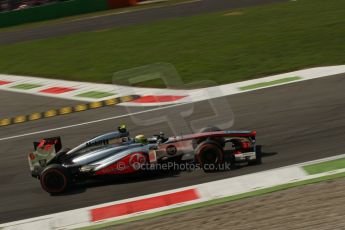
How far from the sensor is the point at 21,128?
15164mm

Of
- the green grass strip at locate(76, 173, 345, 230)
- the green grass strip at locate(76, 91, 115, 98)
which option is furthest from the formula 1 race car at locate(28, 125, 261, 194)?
the green grass strip at locate(76, 91, 115, 98)

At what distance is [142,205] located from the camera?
31.2 feet

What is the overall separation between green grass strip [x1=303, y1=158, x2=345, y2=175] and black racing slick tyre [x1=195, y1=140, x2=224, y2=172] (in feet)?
4.61

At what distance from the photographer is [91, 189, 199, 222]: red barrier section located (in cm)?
934

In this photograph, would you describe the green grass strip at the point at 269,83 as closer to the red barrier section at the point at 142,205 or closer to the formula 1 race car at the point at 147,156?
the formula 1 race car at the point at 147,156

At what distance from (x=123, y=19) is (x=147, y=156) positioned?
22031 mm

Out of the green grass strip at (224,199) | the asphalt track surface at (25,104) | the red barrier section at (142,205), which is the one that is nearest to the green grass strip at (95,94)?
the asphalt track surface at (25,104)

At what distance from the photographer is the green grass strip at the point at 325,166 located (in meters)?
9.77

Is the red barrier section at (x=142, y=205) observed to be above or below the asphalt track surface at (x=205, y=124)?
above

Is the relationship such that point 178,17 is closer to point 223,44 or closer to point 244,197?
point 223,44

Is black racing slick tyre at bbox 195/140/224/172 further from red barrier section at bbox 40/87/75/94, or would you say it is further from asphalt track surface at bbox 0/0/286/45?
asphalt track surface at bbox 0/0/286/45

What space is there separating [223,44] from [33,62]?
7.31 metres

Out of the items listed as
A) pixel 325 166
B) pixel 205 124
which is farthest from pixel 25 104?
pixel 325 166

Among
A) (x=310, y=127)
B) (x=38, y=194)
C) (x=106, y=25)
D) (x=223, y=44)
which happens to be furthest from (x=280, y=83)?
(x=106, y=25)
